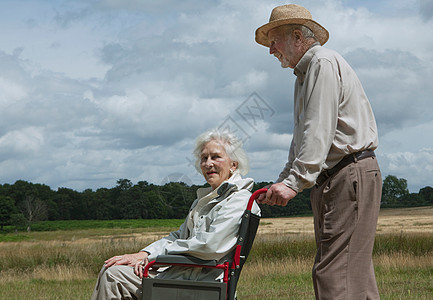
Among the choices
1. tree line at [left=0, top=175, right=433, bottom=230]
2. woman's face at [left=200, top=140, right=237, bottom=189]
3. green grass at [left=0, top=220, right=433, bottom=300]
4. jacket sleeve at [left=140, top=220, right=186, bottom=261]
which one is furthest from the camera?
tree line at [left=0, top=175, right=433, bottom=230]

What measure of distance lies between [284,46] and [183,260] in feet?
4.02

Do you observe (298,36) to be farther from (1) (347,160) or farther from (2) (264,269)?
(2) (264,269)

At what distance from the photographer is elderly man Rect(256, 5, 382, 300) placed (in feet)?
8.05

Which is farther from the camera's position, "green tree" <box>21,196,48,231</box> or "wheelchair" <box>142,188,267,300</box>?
"green tree" <box>21,196,48,231</box>

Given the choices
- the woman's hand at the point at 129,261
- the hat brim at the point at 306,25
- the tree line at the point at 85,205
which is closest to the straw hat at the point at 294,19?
the hat brim at the point at 306,25

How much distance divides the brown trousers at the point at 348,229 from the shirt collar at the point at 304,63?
528mm

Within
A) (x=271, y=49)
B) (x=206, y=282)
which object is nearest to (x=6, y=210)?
(x=206, y=282)

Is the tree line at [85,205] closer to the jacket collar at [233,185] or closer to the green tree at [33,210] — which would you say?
the green tree at [33,210]

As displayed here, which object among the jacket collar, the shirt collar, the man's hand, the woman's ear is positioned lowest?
the man's hand

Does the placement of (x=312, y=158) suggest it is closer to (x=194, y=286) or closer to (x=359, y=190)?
(x=359, y=190)

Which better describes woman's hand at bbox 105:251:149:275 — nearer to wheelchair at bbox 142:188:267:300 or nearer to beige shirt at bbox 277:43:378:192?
wheelchair at bbox 142:188:267:300

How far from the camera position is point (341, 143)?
252 cm

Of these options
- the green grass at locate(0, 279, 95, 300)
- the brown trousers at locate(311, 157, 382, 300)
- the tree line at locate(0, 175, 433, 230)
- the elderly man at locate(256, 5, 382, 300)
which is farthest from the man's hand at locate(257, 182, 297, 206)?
the tree line at locate(0, 175, 433, 230)

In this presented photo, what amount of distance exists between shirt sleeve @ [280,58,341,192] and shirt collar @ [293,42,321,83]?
79mm
